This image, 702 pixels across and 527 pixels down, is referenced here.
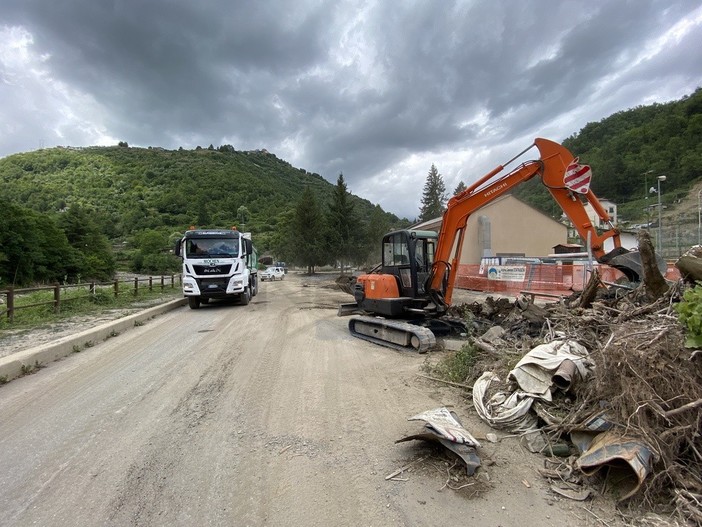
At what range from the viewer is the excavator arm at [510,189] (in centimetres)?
752

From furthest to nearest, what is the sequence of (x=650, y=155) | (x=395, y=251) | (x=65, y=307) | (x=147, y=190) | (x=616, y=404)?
(x=147, y=190)
(x=650, y=155)
(x=65, y=307)
(x=395, y=251)
(x=616, y=404)

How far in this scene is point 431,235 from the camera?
9438mm

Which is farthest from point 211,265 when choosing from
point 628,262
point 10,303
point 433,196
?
point 433,196

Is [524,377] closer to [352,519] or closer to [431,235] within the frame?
[352,519]

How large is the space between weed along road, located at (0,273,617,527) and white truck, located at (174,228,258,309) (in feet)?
25.8

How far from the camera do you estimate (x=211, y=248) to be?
15.1 meters

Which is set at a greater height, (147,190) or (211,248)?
(147,190)

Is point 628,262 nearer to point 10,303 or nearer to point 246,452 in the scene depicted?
point 246,452

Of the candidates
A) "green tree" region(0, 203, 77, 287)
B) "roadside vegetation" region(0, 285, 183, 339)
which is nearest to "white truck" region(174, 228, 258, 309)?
"roadside vegetation" region(0, 285, 183, 339)

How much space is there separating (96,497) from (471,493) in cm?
293

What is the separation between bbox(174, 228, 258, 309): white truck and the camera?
1461 cm

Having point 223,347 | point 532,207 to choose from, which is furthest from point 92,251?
point 532,207

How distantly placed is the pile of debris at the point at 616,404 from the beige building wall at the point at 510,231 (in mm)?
30876

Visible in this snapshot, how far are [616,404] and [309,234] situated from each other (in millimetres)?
44596
